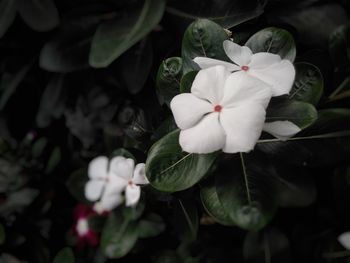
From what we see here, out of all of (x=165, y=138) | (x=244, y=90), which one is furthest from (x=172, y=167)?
(x=244, y=90)

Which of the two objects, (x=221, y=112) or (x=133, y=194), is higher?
(x=221, y=112)

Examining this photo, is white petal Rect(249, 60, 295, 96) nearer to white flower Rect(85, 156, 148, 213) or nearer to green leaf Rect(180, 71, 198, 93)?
green leaf Rect(180, 71, 198, 93)

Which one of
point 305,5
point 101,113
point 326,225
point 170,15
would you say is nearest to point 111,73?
point 101,113

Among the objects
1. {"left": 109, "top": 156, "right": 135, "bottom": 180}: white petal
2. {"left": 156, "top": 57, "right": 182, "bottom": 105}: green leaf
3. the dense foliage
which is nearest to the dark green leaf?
the dense foliage

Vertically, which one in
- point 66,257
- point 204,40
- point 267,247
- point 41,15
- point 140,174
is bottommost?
point 66,257

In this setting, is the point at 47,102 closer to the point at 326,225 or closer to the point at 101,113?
the point at 101,113

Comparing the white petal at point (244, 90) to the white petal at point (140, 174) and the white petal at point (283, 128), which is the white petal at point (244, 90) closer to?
the white petal at point (283, 128)

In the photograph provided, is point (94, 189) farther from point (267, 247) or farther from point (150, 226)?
point (267, 247)

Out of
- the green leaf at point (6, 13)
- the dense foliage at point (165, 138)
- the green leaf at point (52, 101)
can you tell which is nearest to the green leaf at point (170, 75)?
the dense foliage at point (165, 138)

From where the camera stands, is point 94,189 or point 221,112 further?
point 94,189
